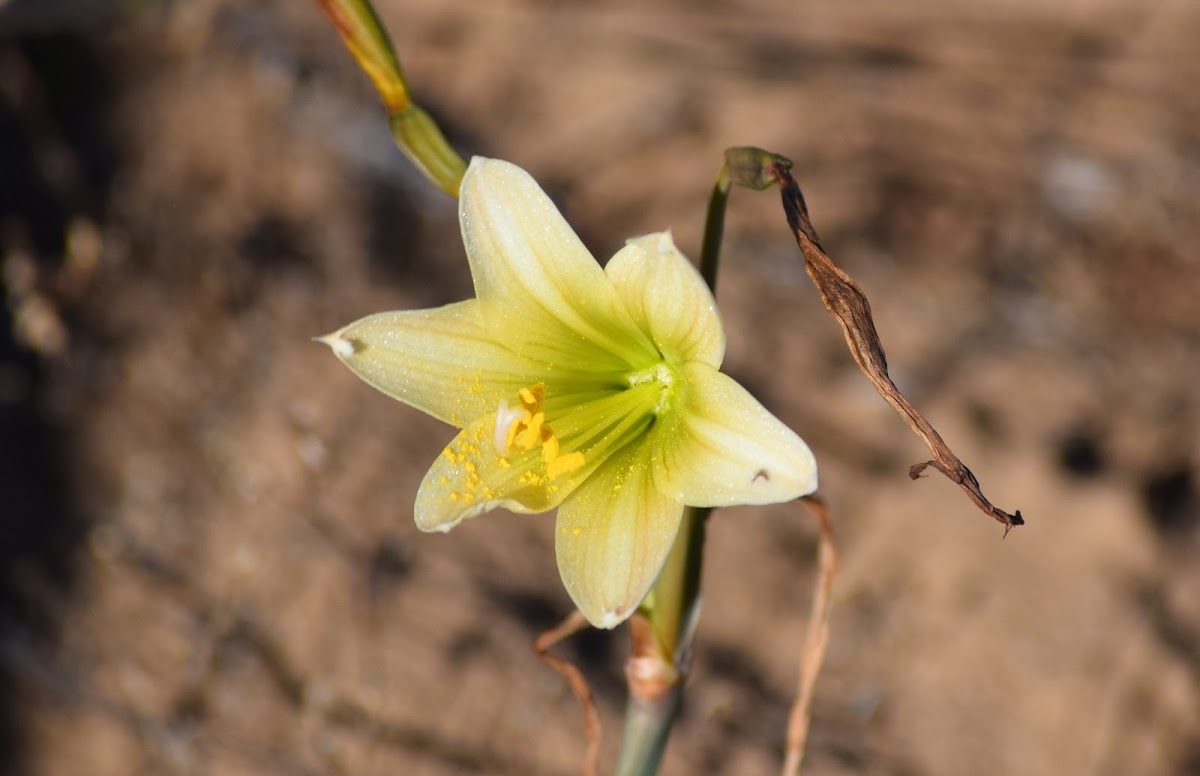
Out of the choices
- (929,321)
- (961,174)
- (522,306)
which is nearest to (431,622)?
(522,306)

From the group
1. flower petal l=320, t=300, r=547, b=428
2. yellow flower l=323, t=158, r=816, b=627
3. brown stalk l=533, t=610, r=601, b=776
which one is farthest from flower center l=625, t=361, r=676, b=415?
brown stalk l=533, t=610, r=601, b=776

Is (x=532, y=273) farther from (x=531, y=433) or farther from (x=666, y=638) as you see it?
(x=666, y=638)

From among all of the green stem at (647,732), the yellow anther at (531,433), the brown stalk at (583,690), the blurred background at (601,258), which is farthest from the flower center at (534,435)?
the blurred background at (601,258)

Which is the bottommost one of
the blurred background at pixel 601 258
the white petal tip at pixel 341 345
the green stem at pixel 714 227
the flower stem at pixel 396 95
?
the blurred background at pixel 601 258

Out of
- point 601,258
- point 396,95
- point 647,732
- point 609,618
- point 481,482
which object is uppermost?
point 396,95

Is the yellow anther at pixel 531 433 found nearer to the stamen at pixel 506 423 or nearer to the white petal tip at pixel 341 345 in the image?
the stamen at pixel 506 423

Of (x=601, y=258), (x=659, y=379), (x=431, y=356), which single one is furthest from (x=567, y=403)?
(x=601, y=258)

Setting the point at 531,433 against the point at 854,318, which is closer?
the point at 854,318

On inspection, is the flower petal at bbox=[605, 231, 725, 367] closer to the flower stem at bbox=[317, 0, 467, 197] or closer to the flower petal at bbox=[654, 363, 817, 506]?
the flower petal at bbox=[654, 363, 817, 506]
